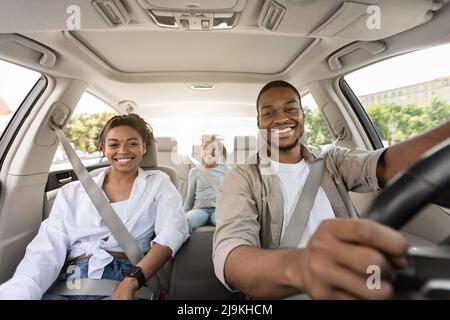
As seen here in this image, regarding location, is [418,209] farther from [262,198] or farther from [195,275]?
[195,275]

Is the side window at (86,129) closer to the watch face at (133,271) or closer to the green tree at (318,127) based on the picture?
the watch face at (133,271)

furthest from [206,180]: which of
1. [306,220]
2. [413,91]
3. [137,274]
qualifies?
[413,91]

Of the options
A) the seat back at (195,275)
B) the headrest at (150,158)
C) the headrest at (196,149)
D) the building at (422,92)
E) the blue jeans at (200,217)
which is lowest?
the seat back at (195,275)

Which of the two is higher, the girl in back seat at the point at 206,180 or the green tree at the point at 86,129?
the green tree at the point at 86,129

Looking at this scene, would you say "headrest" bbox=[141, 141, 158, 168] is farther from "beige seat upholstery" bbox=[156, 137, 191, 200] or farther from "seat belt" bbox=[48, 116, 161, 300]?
"seat belt" bbox=[48, 116, 161, 300]

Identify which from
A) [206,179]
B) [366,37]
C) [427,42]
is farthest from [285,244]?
[206,179]

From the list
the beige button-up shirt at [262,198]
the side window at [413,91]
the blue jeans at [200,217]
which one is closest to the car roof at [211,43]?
the side window at [413,91]

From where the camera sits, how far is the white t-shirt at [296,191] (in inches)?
A: 37.5

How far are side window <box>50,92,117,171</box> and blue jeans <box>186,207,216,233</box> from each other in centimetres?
64

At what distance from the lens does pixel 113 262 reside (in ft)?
3.59

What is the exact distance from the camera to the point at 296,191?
1.03m

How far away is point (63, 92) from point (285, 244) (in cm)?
139

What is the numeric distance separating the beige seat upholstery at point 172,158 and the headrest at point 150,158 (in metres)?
0.07
